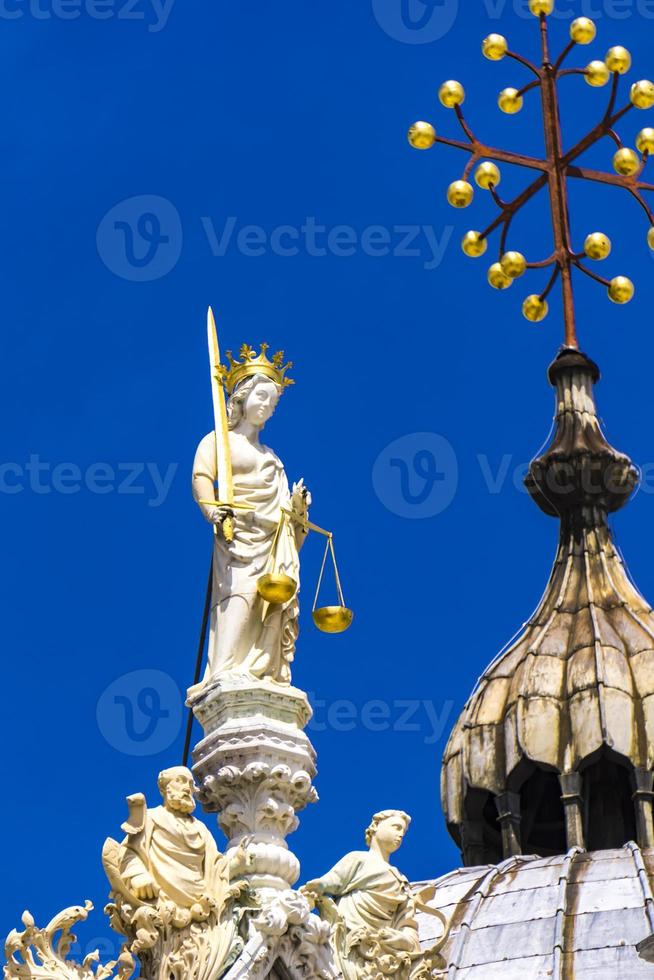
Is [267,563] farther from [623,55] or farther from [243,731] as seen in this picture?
[623,55]

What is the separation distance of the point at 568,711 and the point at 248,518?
35176mm

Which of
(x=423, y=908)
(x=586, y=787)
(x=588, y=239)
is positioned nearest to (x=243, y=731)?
(x=423, y=908)

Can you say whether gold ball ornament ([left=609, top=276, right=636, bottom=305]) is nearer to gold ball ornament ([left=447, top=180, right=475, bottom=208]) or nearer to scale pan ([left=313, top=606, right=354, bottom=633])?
gold ball ornament ([left=447, top=180, right=475, bottom=208])

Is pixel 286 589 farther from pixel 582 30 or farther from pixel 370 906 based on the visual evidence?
pixel 582 30

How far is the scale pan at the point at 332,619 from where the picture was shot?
3419 centimetres

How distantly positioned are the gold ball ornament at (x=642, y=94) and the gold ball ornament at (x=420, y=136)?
314cm

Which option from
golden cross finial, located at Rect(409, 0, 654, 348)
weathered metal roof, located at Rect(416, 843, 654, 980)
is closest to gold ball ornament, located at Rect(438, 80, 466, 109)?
golden cross finial, located at Rect(409, 0, 654, 348)

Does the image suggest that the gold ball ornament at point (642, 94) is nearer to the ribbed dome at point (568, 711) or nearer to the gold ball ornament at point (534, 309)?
the gold ball ornament at point (534, 309)

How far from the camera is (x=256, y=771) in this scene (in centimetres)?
3247

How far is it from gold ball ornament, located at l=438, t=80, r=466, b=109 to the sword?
1597 cm

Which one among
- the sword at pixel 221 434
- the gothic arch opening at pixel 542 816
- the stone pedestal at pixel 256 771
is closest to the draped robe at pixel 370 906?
the stone pedestal at pixel 256 771

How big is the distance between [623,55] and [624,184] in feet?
6.71

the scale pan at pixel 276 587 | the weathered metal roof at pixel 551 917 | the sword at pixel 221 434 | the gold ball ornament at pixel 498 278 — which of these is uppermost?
the gold ball ornament at pixel 498 278

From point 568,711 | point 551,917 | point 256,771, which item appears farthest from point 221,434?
point 568,711
